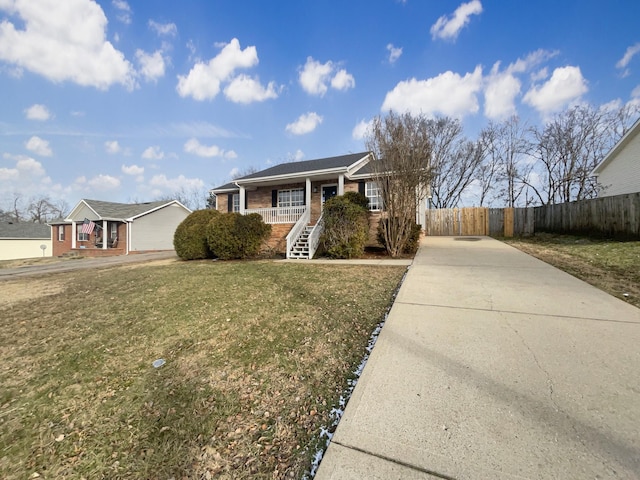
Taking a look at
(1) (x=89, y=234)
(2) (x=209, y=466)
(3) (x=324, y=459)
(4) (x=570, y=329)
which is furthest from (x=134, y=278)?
(1) (x=89, y=234)

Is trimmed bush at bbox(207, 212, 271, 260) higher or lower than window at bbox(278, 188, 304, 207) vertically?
lower

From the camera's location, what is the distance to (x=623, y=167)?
1428 cm

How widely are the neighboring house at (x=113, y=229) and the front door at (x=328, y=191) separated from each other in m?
17.2

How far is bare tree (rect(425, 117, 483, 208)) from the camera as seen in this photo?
2445 centimetres

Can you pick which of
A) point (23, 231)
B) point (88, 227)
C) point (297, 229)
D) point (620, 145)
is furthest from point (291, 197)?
point (23, 231)

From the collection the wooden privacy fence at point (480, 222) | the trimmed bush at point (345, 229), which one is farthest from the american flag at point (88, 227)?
the wooden privacy fence at point (480, 222)

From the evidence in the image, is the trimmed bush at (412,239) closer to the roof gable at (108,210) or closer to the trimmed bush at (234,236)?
the trimmed bush at (234,236)

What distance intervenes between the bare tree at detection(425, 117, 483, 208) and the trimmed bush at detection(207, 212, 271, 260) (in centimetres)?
1858

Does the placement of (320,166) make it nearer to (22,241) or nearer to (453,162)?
(453,162)

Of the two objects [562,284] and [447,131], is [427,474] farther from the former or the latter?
[447,131]

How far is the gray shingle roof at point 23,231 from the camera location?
2825cm

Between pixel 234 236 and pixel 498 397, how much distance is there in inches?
398

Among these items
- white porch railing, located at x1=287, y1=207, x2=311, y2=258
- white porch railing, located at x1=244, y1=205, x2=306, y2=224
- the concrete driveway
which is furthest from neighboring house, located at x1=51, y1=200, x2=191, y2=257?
white porch railing, located at x1=287, y1=207, x2=311, y2=258

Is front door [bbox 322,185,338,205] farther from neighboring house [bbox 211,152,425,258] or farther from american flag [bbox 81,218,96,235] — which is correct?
american flag [bbox 81,218,96,235]
